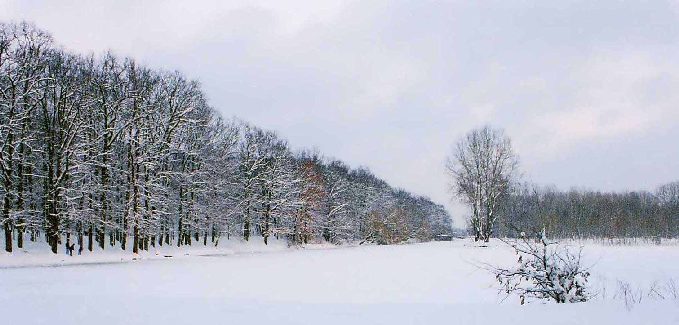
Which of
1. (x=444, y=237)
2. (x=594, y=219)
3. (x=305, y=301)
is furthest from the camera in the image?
(x=444, y=237)

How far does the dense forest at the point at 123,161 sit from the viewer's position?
3048cm

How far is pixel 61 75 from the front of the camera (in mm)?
32594

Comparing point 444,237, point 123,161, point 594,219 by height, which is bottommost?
point 444,237

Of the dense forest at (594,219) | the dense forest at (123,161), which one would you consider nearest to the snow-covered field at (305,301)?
the dense forest at (123,161)

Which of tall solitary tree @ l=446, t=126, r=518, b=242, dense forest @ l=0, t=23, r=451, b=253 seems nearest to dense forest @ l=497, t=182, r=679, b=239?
tall solitary tree @ l=446, t=126, r=518, b=242

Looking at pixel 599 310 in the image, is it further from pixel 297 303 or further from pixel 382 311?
pixel 297 303

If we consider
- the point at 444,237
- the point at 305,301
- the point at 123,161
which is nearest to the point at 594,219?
the point at 444,237

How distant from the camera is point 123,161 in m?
38.5

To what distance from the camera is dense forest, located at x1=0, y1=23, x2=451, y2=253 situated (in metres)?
30.5

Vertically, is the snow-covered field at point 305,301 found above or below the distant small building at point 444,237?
above

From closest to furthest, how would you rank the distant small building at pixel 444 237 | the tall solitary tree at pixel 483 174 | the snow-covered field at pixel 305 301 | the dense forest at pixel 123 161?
1. the snow-covered field at pixel 305 301
2. the dense forest at pixel 123 161
3. the tall solitary tree at pixel 483 174
4. the distant small building at pixel 444 237

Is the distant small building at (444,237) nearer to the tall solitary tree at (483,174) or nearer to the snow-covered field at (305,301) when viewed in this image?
the tall solitary tree at (483,174)

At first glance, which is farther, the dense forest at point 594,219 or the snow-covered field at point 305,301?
the dense forest at point 594,219

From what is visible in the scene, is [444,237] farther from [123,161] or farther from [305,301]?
[305,301]
